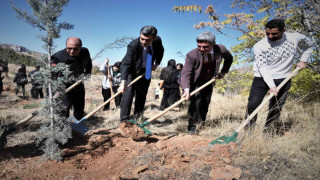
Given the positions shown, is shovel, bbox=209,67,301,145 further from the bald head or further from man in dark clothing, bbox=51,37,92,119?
the bald head

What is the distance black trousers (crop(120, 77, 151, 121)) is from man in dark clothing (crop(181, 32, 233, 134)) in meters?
0.88

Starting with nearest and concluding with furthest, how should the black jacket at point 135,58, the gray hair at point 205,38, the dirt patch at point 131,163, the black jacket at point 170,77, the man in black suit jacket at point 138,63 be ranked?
the dirt patch at point 131,163 → the gray hair at point 205,38 → the man in black suit jacket at point 138,63 → the black jacket at point 135,58 → the black jacket at point 170,77

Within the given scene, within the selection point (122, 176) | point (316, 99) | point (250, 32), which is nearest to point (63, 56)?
point (122, 176)

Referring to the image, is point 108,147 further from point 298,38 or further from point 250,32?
point 250,32

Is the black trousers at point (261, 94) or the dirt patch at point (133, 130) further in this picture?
the black trousers at point (261, 94)

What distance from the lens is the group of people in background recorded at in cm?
280

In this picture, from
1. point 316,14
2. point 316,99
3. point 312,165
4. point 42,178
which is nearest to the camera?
point 42,178

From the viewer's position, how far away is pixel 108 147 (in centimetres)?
276

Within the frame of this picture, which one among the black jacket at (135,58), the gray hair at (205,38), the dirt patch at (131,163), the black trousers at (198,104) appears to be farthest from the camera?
the black trousers at (198,104)

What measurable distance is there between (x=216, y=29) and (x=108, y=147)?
3719mm

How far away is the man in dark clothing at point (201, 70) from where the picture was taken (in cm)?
300

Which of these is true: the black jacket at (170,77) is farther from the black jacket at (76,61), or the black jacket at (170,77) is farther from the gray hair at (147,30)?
the gray hair at (147,30)

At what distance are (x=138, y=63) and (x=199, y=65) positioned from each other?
3.62 feet

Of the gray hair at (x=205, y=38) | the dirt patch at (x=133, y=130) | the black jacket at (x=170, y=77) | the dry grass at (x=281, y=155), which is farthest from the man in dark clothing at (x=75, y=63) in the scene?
the black jacket at (x=170, y=77)
